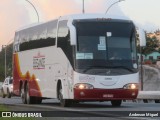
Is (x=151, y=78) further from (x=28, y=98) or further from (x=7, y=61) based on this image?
(x=7, y=61)

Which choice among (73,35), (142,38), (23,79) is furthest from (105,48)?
(23,79)

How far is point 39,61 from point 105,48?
5669mm

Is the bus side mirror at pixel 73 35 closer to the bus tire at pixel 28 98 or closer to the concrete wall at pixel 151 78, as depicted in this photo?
the bus tire at pixel 28 98

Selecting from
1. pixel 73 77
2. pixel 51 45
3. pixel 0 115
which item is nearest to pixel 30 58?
pixel 51 45

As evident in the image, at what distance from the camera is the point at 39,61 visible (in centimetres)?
3025

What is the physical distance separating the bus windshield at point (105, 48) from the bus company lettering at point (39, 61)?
14.5ft

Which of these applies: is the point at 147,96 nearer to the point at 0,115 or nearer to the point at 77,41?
the point at 77,41

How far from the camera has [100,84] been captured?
993 inches

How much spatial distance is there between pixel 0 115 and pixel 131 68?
8.56 metres

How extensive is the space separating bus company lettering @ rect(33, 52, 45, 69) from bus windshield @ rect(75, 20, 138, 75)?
4.42 m

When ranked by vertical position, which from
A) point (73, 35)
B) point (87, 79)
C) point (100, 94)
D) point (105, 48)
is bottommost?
point (100, 94)

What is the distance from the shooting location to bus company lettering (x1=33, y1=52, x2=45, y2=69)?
97.3 feet

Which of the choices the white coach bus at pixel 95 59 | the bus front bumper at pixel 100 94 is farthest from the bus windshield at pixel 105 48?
the bus front bumper at pixel 100 94

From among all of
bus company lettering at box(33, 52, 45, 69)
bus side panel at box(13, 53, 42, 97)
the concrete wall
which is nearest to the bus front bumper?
bus company lettering at box(33, 52, 45, 69)
